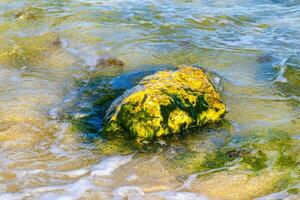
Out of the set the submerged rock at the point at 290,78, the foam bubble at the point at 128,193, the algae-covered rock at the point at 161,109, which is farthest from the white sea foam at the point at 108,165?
the submerged rock at the point at 290,78

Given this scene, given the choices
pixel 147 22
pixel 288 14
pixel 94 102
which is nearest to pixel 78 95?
pixel 94 102

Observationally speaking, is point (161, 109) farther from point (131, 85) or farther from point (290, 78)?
point (290, 78)

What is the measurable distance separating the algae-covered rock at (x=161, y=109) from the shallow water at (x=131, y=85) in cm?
19

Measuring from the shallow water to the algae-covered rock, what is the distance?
0.63 ft

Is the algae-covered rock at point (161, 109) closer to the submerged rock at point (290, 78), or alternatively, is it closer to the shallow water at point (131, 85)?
the shallow water at point (131, 85)

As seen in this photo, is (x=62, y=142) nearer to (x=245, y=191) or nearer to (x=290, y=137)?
(x=245, y=191)

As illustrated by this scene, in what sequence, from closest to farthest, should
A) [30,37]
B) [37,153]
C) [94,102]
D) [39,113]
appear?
[37,153], [39,113], [94,102], [30,37]

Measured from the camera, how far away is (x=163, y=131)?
5.41 metres

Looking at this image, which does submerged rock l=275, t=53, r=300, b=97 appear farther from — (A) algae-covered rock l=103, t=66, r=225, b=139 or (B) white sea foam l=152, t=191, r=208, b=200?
(B) white sea foam l=152, t=191, r=208, b=200

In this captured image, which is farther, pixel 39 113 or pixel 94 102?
pixel 94 102

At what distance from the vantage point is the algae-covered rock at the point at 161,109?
213 inches

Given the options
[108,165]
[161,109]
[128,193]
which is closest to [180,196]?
[128,193]

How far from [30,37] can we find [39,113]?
3.84 m

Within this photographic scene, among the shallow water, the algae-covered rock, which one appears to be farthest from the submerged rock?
the algae-covered rock
